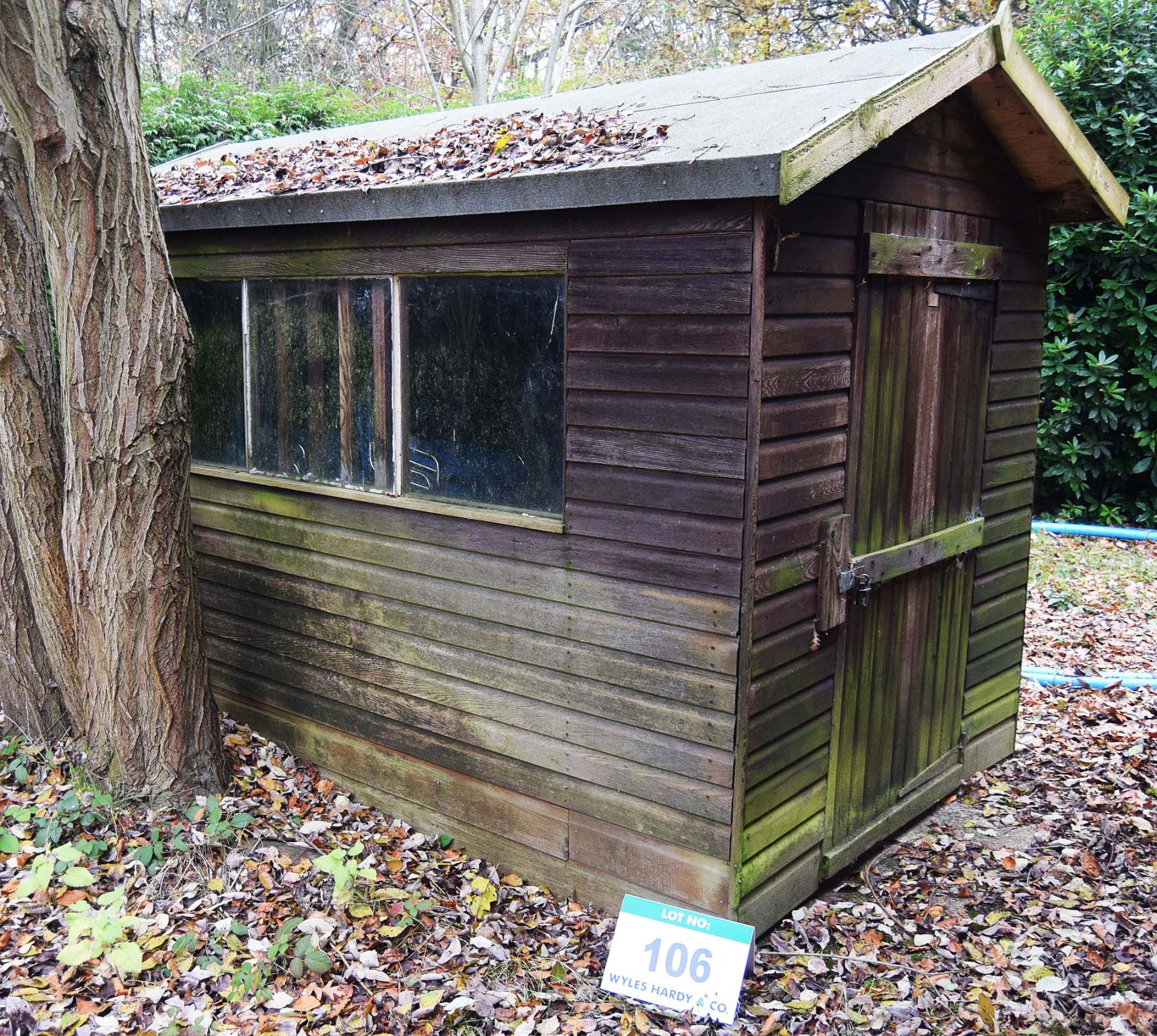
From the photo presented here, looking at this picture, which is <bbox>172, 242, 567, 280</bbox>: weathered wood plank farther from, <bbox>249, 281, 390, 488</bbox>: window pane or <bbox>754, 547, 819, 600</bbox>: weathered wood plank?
<bbox>754, 547, 819, 600</bbox>: weathered wood plank

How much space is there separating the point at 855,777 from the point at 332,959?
7.43 feet

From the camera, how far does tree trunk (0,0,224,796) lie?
4.07 meters

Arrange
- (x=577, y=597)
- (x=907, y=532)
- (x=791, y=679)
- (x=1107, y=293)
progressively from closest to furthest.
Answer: (x=791, y=679)
(x=577, y=597)
(x=907, y=532)
(x=1107, y=293)

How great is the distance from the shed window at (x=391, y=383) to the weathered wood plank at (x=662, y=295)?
17cm

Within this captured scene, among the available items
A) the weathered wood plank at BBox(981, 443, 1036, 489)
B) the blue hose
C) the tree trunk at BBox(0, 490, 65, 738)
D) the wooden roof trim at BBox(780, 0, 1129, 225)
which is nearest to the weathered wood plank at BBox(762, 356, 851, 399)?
the wooden roof trim at BBox(780, 0, 1129, 225)

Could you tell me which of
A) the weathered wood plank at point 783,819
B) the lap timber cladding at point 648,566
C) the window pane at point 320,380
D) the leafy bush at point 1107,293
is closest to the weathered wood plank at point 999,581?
the lap timber cladding at point 648,566

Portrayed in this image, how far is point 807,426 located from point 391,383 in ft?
6.11

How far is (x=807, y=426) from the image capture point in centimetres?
391

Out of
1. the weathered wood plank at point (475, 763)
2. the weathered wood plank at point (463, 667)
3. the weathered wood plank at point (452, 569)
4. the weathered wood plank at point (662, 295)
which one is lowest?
the weathered wood plank at point (475, 763)

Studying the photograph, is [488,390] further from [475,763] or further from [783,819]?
[783,819]

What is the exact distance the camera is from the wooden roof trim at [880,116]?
10.8 ft

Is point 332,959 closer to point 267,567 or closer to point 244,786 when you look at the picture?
point 244,786

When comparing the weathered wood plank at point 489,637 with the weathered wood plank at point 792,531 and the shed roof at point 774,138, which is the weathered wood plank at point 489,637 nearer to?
the weathered wood plank at point 792,531

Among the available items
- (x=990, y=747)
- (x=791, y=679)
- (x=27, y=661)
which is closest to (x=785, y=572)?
(x=791, y=679)
